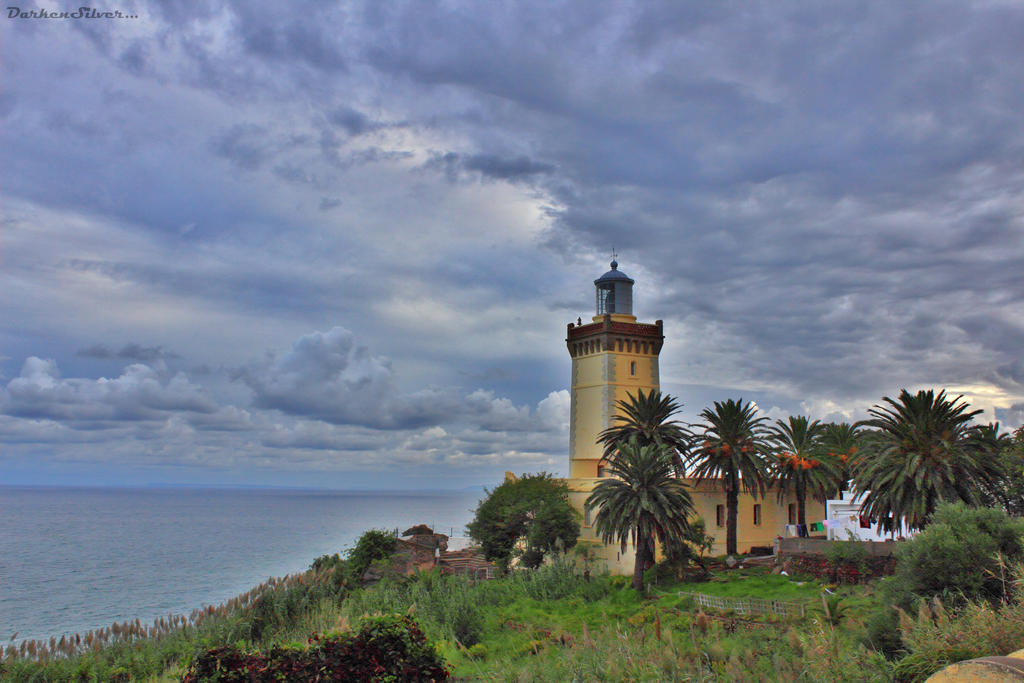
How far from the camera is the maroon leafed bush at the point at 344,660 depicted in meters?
10.1

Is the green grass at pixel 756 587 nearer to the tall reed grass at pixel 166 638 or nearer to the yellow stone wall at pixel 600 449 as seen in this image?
the yellow stone wall at pixel 600 449

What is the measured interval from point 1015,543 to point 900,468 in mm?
12424

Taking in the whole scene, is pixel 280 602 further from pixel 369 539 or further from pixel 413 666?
pixel 413 666

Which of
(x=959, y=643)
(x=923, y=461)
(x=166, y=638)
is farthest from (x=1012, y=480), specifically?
(x=166, y=638)

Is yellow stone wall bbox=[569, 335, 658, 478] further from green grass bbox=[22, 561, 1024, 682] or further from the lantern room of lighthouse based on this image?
green grass bbox=[22, 561, 1024, 682]

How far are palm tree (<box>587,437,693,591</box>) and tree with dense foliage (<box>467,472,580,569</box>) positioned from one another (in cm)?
797

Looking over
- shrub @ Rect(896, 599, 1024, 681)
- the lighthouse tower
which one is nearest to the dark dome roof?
the lighthouse tower

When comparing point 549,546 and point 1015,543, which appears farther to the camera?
point 549,546

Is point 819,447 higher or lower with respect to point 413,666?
higher

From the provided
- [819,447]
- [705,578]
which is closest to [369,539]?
[705,578]

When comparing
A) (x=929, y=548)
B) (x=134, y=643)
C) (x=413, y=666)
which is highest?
(x=929, y=548)

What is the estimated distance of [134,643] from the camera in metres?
24.1

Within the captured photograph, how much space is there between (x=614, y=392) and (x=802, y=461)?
12.8 metres

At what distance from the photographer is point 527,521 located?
44250 millimetres
